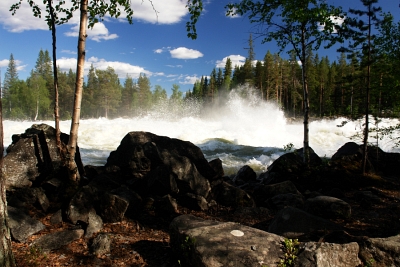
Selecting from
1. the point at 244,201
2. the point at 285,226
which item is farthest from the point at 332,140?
the point at 285,226

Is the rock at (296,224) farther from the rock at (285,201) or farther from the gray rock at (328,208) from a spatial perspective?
the rock at (285,201)

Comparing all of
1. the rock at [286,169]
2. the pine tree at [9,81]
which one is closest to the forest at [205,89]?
the pine tree at [9,81]

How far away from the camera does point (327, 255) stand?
362 centimetres

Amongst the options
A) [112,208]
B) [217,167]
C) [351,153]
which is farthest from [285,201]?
[351,153]

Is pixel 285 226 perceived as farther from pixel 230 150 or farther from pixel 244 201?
pixel 230 150

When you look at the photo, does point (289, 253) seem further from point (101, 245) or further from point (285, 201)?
point (285, 201)

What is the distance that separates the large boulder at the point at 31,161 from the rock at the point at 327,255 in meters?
6.57

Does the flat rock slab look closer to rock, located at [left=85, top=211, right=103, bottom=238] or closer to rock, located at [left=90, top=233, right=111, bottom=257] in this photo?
rock, located at [left=90, top=233, right=111, bottom=257]

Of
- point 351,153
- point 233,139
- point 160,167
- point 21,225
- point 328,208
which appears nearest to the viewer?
point 21,225

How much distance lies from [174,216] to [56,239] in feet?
8.79

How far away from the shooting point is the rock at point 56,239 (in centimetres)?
468

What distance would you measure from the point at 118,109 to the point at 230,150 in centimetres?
7639

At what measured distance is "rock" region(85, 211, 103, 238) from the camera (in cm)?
521

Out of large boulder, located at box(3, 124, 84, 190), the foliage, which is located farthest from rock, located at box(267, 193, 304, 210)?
large boulder, located at box(3, 124, 84, 190)
